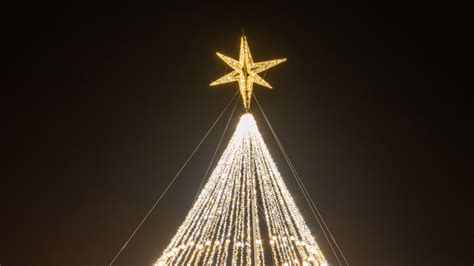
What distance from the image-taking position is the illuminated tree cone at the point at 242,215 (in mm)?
6715

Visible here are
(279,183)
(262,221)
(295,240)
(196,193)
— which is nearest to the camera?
(295,240)

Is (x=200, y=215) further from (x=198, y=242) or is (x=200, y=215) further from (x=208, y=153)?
(x=208, y=153)

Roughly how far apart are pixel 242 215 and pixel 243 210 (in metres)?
0.09

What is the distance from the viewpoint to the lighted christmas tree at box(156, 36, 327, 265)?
6727 mm

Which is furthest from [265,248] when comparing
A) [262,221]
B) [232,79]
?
[232,79]

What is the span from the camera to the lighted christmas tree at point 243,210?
673 centimetres

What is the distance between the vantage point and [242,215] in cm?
705

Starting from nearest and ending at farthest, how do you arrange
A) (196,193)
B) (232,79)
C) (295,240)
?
(295,240) < (232,79) < (196,193)

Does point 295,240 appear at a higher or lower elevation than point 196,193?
lower

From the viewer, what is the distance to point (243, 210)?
7082mm

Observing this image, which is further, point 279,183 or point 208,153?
point 208,153

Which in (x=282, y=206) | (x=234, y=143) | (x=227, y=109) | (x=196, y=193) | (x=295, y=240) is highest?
(x=227, y=109)

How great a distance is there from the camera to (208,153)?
9242 mm

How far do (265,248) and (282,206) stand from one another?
9.10 feet
